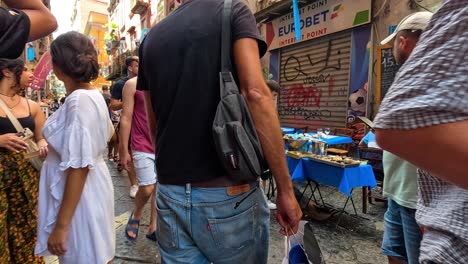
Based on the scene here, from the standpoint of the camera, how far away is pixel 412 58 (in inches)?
23.9

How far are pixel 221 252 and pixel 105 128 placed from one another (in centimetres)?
96

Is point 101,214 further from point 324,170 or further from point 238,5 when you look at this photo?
point 324,170

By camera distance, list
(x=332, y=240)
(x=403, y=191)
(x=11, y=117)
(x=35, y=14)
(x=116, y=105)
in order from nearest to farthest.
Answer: (x=35, y=14), (x=403, y=191), (x=11, y=117), (x=332, y=240), (x=116, y=105)

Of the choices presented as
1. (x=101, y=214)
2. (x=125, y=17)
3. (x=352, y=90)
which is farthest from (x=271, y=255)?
(x=125, y=17)

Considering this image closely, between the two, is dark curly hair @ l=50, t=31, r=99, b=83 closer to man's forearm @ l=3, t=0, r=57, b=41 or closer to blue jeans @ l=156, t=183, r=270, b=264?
man's forearm @ l=3, t=0, r=57, b=41

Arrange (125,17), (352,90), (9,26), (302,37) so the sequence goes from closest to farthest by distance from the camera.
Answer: (9,26) < (352,90) < (302,37) < (125,17)

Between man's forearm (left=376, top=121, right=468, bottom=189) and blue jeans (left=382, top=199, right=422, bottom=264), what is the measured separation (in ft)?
4.85

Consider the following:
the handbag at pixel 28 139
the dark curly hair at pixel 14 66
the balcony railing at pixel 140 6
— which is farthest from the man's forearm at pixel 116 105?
the balcony railing at pixel 140 6

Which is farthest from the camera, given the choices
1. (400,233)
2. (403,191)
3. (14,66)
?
(14,66)

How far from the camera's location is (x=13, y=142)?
2.19 meters

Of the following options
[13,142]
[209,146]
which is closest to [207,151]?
[209,146]

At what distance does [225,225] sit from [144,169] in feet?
7.31

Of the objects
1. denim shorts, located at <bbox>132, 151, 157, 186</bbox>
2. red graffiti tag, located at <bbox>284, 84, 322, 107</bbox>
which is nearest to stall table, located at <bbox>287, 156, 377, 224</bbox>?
denim shorts, located at <bbox>132, 151, 157, 186</bbox>

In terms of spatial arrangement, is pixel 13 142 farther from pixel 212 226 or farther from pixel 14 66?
pixel 212 226
